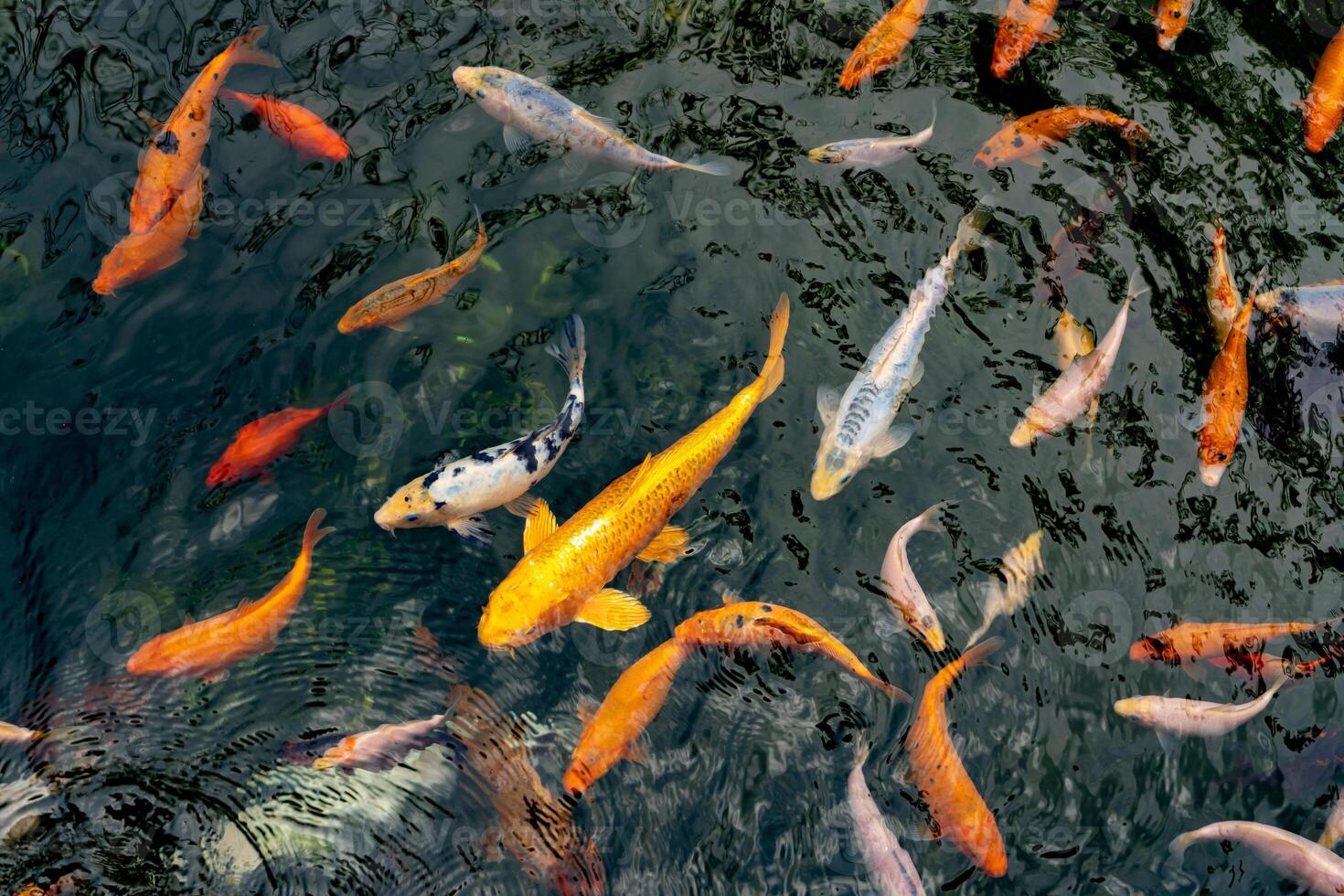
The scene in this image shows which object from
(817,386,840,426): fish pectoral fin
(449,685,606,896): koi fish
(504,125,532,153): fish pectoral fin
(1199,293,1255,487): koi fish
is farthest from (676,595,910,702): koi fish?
(504,125,532,153): fish pectoral fin

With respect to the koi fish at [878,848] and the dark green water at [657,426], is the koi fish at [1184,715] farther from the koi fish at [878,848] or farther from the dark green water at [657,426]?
the koi fish at [878,848]

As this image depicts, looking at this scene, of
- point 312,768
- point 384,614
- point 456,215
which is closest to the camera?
point 312,768

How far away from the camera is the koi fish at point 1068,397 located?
5.68 m

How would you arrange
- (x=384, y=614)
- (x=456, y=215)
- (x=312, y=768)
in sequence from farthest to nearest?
(x=456, y=215)
(x=384, y=614)
(x=312, y=768)

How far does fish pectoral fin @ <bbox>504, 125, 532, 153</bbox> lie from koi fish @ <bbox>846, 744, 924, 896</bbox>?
13.6 ft

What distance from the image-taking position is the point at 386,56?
6891mm

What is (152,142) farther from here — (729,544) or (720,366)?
(729,544)

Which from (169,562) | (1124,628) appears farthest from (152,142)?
(1124,628)

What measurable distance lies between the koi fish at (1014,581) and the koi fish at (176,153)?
511 centimetres

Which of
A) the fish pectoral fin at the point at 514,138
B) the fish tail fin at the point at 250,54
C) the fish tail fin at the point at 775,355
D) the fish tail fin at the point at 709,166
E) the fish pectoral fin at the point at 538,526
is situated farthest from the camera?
the fish tail fin at the point at 250,54

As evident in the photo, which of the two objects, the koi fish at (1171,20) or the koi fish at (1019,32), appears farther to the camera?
the koi fish at (1171,20)

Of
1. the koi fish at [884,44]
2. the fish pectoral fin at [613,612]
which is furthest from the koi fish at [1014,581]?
the koi fish at [884,44]

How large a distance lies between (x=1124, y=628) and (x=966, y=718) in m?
0.99

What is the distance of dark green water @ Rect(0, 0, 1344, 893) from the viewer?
4.96 meters
